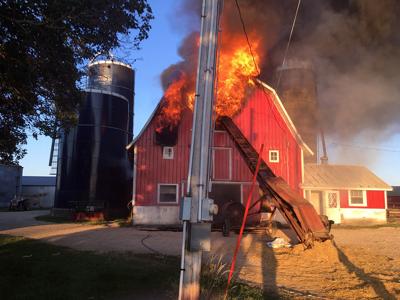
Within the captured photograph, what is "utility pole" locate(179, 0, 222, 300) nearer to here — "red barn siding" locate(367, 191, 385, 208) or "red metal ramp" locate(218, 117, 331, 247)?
"red metal ramp" locate(218, 117, 331, 247)

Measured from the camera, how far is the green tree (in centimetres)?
855

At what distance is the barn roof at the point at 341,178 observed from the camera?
27.2 metres

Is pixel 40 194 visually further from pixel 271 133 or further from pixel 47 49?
pixel 47 49

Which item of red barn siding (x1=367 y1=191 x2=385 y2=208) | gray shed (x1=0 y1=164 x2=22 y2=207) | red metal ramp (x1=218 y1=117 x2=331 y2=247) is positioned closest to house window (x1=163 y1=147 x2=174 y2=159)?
red metal ramp (x1=218 y1=117 x2=331 y2=247)

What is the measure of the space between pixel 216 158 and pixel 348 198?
11.6 meters

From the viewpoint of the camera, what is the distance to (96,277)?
27.4 feet

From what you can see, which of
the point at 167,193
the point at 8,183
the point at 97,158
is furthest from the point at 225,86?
the point at 8,183

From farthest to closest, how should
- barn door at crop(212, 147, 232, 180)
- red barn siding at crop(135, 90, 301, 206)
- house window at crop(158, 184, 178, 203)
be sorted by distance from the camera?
barn door at crop(212, 147, 232, 180) < red barn siding at crop(135, 90, 301, 206) < house window at crop(158, 184, 178, 203)

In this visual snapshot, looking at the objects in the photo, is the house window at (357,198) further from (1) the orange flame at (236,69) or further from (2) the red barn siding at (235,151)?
(1) the orange flame at (236,69)

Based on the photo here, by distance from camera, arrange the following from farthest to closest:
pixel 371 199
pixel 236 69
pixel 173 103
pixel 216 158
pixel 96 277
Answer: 1. pixel 371 199
2. pixel 216 158
3. pixel 173 103
4. pixel 236 69
5. pixel 96 277

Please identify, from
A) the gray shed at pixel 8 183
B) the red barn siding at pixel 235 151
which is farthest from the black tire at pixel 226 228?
the gray shed at pixel 8 183

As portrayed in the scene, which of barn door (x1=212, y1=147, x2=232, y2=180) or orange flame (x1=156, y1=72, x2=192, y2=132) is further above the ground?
orange flame (x1=156, y1=72, x2=192, y2=132)

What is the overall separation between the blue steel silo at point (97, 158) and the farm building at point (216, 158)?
6.18 meters

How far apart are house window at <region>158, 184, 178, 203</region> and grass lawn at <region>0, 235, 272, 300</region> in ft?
37.5
